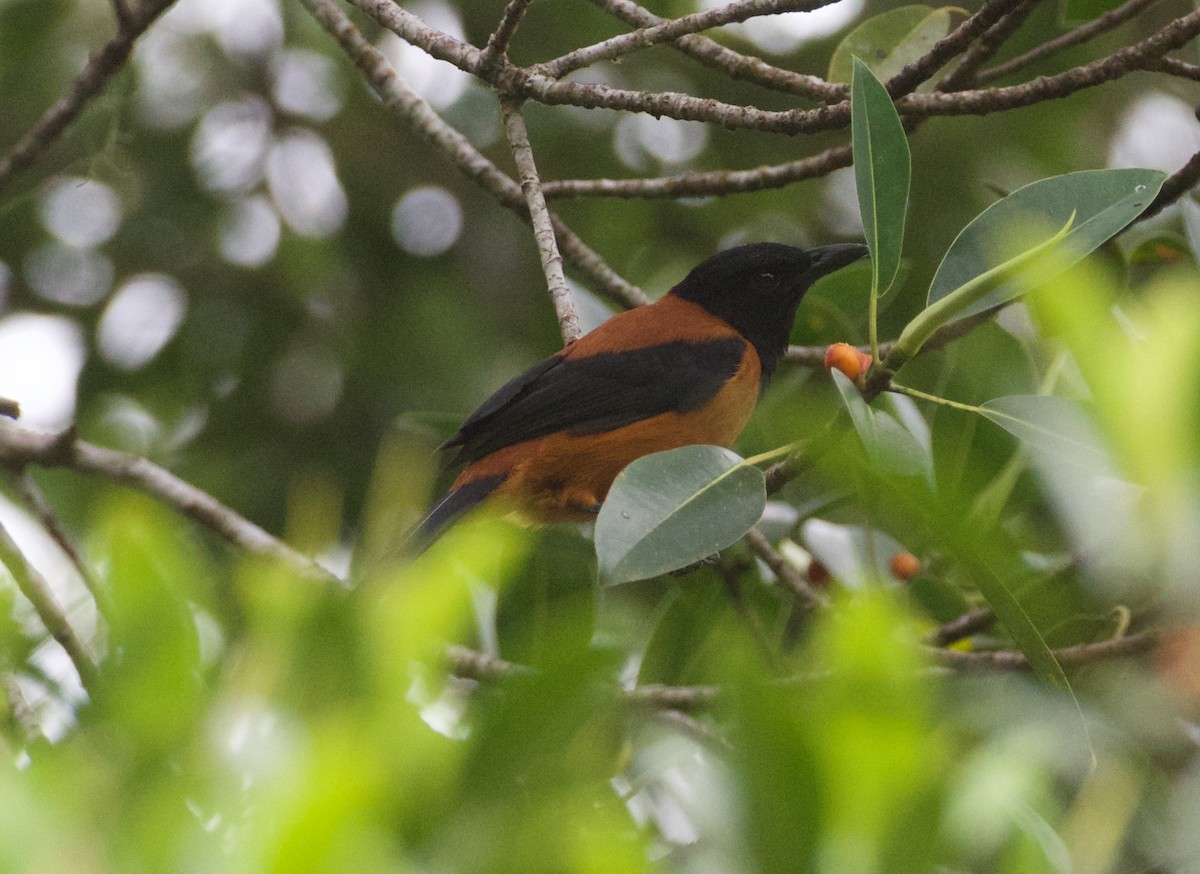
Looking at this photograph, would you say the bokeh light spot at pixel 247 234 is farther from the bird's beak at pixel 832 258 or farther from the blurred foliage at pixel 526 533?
the bird's beak at pixel 832 258

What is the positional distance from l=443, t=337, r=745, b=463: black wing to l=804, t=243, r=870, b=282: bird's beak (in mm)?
437

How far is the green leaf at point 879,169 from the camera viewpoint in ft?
7.53

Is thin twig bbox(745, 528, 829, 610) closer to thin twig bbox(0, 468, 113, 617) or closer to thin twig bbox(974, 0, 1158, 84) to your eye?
thin twig bbox(974, 0, 1158, 84)

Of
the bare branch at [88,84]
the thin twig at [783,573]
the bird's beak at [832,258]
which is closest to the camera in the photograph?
the thin twig at [783,573]

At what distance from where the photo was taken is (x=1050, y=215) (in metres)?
2.26

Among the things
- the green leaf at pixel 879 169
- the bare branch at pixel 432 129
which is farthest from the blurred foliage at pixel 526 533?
the bare branch at pixel 432 129

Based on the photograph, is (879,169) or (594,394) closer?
(879,169)

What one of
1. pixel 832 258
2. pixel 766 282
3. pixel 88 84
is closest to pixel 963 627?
pixel 832 258

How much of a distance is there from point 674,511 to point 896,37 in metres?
1.82

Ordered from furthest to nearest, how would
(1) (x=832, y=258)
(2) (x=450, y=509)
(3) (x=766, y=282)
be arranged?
(3) (x=766, y=282), (1) (x=832, y=258), (2) (x=450, y=509)

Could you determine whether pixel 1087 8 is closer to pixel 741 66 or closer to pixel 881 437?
pixel 741 66

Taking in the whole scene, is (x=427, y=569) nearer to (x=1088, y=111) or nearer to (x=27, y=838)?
(x=27, y=838)

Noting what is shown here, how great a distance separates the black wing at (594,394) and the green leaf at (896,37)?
1087mm

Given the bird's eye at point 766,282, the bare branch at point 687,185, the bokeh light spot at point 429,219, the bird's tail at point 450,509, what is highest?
the bare branch at point 687,185
